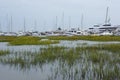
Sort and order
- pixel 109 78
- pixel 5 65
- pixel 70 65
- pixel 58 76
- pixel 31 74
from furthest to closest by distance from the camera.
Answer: pixel 5 65 → pixel 70 65 → pixel 31 74 → pixel 58 76 → pixel 109 78

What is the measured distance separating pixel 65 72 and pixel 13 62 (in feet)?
19.6

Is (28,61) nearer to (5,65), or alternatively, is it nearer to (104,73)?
(5,65)

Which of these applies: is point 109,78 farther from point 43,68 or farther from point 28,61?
point 28,61

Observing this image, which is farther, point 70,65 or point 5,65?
point 5,65

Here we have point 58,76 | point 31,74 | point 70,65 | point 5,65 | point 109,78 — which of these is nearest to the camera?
point 109,78

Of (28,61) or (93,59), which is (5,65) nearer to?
(28,61)

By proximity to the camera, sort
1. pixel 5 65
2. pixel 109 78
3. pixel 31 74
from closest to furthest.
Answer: pixel 109 78, pixel 31 74, pixel 5 65

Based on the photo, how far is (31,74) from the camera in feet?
56.6

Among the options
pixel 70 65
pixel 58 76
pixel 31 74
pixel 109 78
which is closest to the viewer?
pixel 109 78

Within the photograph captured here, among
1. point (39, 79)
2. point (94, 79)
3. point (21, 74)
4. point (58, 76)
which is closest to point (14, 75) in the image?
point (21, 74)

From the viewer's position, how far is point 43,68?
1889cm

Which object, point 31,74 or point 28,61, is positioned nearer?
point 31,74

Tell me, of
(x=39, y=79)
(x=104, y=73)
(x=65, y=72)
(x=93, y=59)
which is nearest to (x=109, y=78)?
(x=104, y=73)

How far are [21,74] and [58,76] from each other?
9.85ft
